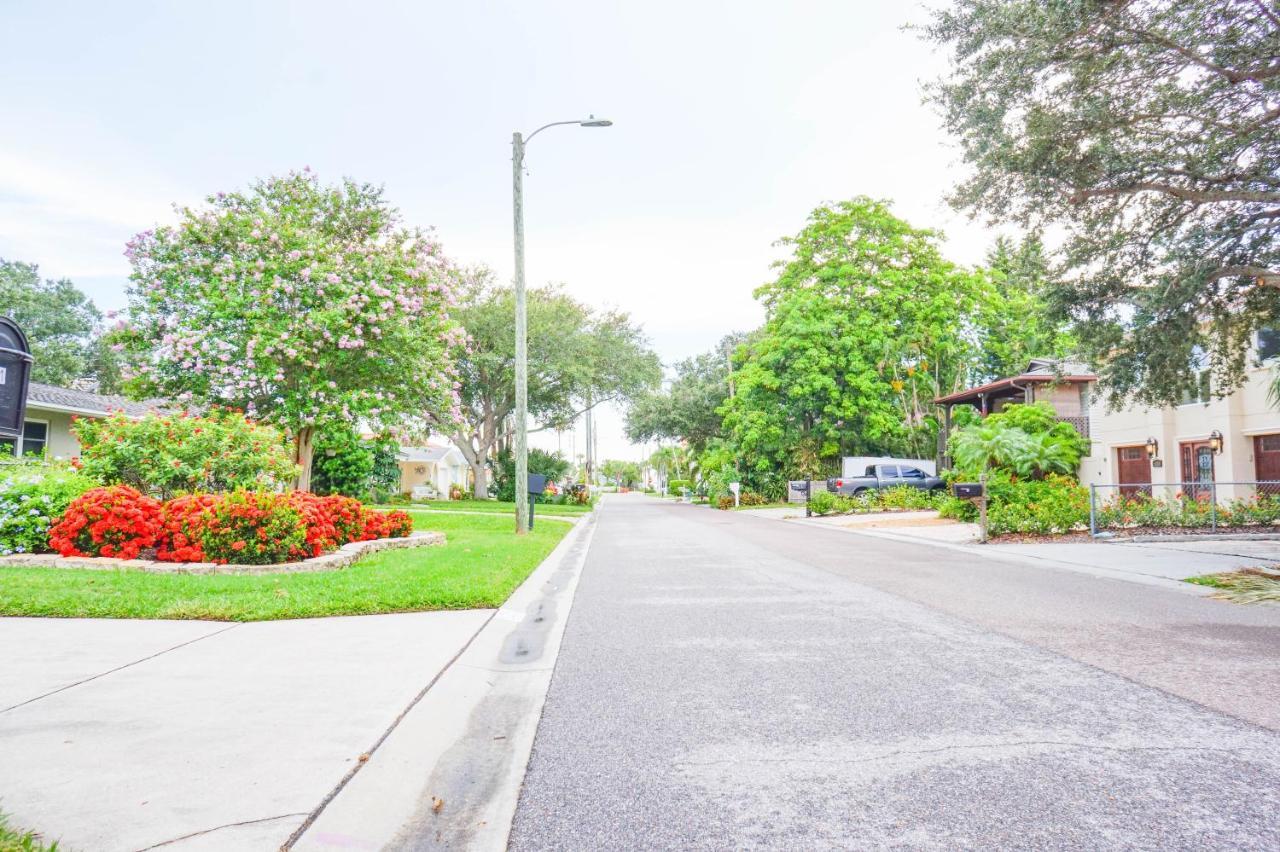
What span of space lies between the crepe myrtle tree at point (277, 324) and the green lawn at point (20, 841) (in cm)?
1556

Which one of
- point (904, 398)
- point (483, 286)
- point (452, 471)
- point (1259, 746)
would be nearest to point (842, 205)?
point (904, 398)

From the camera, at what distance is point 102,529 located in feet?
30.2

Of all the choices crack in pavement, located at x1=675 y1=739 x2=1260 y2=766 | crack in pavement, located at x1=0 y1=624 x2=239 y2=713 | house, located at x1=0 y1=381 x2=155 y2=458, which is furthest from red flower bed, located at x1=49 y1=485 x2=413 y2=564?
house, located at x1=0 y1=381 x2=155 y2=458

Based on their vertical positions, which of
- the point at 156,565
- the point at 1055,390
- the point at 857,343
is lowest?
the point at 156,565

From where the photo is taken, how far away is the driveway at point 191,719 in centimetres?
267

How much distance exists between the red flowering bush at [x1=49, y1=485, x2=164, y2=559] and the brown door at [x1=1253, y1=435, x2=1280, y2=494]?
24.3 m

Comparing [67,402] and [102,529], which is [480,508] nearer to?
[67,402]

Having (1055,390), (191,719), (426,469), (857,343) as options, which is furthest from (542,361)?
(191,719)

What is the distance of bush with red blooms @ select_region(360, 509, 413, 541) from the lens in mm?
12172

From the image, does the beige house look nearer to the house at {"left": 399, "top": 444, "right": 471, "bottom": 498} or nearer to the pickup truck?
the pickup truck

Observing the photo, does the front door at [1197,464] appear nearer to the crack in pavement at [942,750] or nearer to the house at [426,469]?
the crack in pavement at [942,750]

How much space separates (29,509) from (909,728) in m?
10.8

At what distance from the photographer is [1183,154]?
1179cm

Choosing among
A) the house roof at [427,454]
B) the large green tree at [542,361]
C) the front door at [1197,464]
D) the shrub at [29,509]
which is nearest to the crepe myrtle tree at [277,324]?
the shrub at [29,509]
